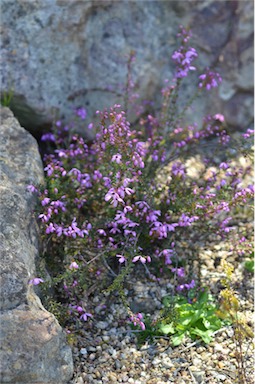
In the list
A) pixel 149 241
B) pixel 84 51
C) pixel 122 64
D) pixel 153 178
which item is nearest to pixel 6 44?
pixel 84 51

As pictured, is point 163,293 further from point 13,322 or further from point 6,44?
point 6,44

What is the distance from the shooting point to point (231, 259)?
4.57 metres

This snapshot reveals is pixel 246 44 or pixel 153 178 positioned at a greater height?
pixel 246 44

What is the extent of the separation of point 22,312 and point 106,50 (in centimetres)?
293

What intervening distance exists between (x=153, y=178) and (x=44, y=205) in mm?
1082

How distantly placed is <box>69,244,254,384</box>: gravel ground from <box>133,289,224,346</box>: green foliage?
50 millimetres

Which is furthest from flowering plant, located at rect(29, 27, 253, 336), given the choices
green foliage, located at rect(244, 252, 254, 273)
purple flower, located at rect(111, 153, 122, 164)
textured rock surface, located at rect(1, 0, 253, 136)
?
textured rock surface, located at rect(1, 0, 253, 136)

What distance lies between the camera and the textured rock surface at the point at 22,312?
9.93 feet

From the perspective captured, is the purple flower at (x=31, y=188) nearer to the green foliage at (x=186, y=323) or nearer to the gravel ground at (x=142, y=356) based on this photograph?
the gravel ground at (x=142, y=356)

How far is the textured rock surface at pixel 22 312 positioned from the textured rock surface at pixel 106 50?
52.3 inches

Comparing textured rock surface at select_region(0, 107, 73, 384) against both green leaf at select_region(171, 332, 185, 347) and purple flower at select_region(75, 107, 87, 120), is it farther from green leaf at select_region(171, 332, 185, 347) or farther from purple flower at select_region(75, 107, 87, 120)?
purple flower at select_region(75, 107, 87, 120)

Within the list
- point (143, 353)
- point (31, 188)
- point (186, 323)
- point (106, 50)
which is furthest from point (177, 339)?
point (106, 50)

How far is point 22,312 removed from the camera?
124 inches

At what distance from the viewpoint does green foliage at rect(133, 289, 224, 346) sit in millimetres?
3801
